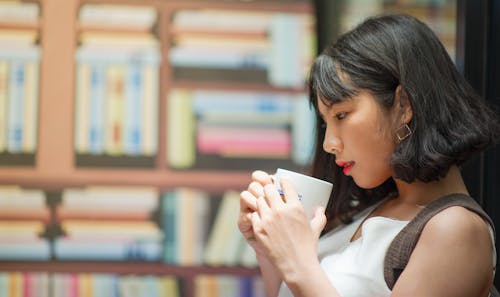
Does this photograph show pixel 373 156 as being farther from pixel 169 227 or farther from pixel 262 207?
pixel 169 227

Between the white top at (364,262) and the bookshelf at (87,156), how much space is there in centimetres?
82

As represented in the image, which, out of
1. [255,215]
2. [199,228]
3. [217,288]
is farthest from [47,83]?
[255,215]

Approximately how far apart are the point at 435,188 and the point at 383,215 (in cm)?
14

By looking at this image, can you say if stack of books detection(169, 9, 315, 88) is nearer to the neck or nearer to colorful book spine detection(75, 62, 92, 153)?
colorful book spine detection(75, 62, 92, 153)

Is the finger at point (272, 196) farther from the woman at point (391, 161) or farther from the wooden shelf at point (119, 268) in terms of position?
the wooden shelf at point (119, 268)

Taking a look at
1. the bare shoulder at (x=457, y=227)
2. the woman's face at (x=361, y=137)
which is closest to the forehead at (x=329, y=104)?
the woman's face at (x=361, y=137)

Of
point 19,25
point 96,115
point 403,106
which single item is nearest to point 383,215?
point 403,106

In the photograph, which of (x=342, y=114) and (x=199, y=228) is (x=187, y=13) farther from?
(x=342, y=114)

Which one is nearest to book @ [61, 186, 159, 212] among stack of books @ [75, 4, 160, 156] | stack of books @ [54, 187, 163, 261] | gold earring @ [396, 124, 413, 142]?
stack of books @ [54, 187, 163, 261]

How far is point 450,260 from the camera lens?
104cm

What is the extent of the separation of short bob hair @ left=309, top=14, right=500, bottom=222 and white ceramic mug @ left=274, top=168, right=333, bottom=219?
0.43ft

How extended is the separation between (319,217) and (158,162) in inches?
39.1

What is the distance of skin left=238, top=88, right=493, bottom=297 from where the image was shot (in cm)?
104

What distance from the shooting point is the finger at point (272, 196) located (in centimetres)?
114
